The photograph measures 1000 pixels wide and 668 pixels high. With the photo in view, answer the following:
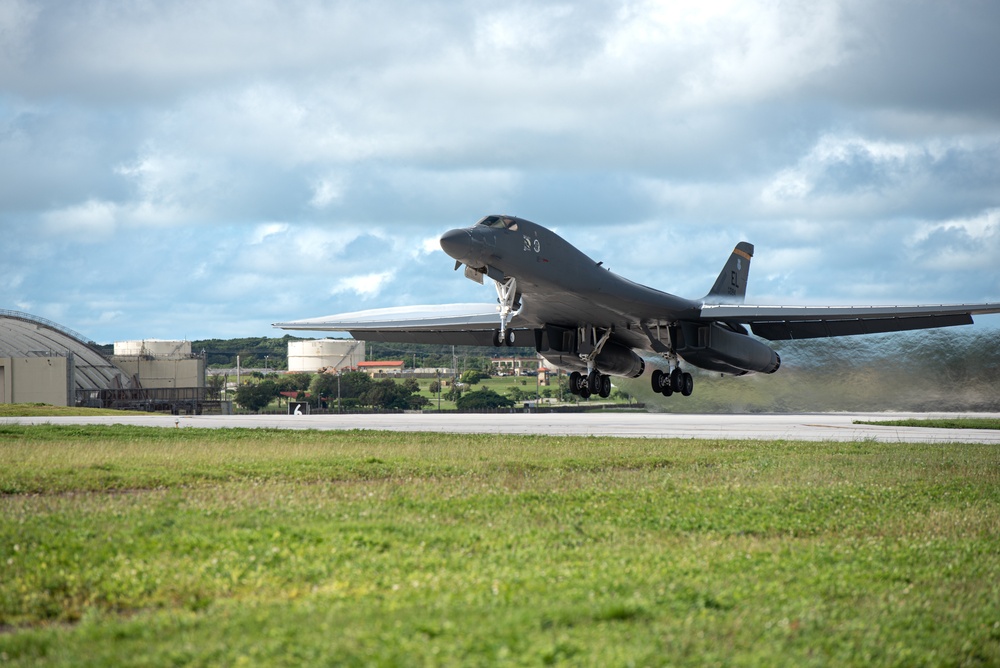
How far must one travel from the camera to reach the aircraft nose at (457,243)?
2420 centimetres

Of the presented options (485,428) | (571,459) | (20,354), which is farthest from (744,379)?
(20,354)

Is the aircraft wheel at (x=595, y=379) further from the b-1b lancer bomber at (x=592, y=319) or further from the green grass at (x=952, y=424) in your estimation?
the green grass at (x=952, y=424)

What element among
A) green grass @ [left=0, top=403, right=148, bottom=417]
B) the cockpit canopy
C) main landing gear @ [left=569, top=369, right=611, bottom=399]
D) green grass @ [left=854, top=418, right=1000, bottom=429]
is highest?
the cockpit canopy

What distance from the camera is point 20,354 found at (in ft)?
239

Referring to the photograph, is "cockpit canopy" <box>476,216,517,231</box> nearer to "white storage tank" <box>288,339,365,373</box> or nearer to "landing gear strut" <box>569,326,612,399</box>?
"landing gear strut" <box>569,326,612,399</box>

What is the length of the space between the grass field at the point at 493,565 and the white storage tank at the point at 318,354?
82.0 meters

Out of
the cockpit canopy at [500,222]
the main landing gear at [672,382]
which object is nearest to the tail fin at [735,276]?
the main landing gear at [672,382]

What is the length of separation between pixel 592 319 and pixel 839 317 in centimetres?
853

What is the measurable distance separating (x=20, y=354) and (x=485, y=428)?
5530 centimetres

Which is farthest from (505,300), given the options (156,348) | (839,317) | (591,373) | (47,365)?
(156,348)

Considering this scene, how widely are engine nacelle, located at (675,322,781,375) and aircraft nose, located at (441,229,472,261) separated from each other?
11.2 metres

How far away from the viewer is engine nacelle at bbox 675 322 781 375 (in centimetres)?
3347

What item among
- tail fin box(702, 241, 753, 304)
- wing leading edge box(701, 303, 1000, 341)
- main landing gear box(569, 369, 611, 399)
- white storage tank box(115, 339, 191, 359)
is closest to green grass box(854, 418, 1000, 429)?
wing leading edge box(701, 303, 1000, 341)

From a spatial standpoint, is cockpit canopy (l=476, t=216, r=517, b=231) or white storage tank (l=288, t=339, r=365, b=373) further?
white storage tank (l=288, t=339, r=365, b=373)
